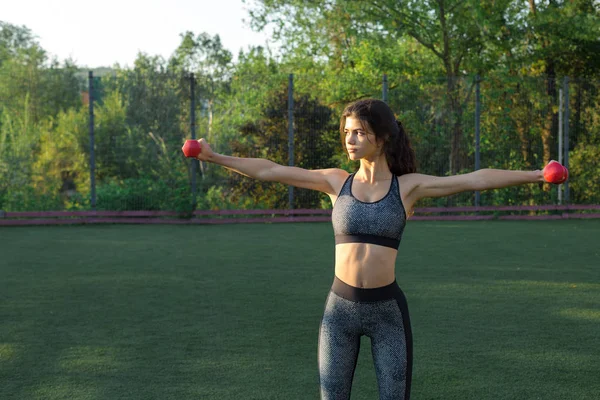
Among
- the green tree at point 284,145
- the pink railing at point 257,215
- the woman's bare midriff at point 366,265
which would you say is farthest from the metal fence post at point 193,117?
the woman's bare midriff at point 366,265

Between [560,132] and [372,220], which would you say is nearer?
[372,220]

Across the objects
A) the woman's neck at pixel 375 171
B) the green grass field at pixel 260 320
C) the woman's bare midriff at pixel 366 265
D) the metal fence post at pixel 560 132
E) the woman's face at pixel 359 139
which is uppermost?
the metal fence post at pixel 560 132

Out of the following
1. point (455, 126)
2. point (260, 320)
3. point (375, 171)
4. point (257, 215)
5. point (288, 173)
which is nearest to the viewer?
point (375, 171)

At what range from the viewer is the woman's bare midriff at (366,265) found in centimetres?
330

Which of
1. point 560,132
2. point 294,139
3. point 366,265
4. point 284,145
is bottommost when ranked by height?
point 366,265

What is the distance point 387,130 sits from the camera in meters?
3.35

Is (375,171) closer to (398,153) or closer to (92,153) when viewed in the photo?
(398,153)

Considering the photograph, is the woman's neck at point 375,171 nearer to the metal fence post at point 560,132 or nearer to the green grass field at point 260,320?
the green grass field at point 260,320

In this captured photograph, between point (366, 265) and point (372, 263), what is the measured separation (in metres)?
Answer: 0.03

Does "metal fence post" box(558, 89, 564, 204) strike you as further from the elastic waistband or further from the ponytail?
the elastic waistband

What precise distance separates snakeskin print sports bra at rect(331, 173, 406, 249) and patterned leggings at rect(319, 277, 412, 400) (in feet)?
0.71

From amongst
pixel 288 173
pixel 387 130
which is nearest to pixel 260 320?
pixel 288 173

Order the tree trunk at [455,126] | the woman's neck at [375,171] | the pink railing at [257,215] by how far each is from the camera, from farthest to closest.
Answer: the tree trunk at [455,126] < the pink railing at [257,215] < the woman's neck at [375,171]

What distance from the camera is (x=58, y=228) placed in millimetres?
16594
